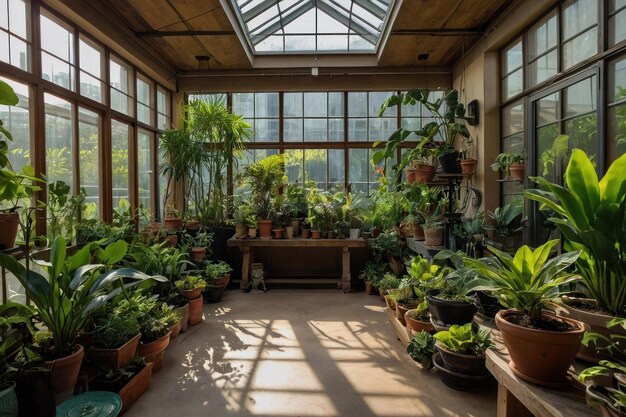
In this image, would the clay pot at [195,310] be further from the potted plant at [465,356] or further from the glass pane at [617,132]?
the glass pane at [617,132]

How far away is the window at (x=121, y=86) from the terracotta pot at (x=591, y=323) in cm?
441

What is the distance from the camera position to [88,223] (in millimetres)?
3260

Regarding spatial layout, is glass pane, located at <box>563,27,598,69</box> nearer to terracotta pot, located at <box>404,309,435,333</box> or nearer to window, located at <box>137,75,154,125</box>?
terracotta pot, located at <box>404,309,435,333</box>

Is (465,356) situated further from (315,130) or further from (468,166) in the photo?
(315,130)

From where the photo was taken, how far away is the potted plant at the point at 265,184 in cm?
484

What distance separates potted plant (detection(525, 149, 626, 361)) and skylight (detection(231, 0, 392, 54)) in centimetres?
361

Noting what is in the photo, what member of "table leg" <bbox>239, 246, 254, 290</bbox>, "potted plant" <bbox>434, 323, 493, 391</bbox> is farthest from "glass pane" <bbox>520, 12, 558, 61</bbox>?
"table leg" <bbox>239, 246, 254, 290</bbox>

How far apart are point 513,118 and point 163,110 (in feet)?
15.2

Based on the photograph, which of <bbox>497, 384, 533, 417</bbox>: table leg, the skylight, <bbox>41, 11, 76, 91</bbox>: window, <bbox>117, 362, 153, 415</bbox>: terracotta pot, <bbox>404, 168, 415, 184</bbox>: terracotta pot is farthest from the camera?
the skylight

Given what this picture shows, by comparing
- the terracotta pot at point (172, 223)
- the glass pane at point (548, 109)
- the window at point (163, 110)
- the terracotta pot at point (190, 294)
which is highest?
the window at point (163, 110)

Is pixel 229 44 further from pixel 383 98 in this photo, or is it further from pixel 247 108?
pixel 383 98

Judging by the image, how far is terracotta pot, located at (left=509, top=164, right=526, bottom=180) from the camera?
3355 millimetres

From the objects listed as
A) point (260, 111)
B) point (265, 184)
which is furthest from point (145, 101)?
point (265, 184)

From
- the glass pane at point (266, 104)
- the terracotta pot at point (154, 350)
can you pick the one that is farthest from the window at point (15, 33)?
the glass pane at point (266, 104)
